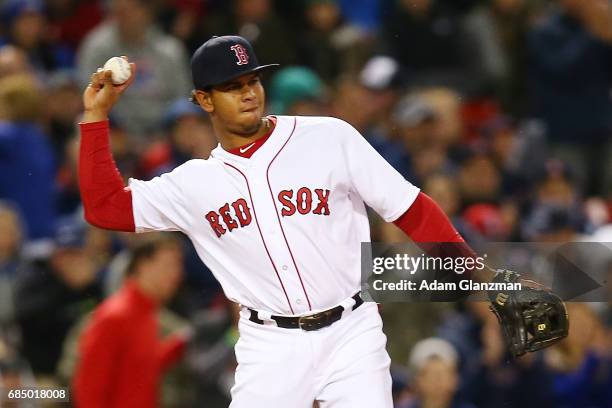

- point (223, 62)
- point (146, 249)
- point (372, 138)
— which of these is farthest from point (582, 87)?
point (223, 62)

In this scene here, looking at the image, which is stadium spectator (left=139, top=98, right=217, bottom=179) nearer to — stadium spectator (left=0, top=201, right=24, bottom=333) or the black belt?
stadium spectator (left=0, top=201, right=24, bottom=333)

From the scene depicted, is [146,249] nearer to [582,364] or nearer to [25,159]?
[25,159]

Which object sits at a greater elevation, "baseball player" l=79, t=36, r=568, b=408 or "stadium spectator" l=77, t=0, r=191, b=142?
"stadium spectator" l=77, t=0, r=191, b=142

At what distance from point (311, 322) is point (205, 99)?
2.75ft

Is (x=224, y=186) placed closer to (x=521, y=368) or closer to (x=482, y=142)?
(x=521, y=368)

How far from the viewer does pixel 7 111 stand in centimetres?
750

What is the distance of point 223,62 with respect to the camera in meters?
4.35

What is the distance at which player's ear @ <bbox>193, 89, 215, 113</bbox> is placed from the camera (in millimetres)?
4453

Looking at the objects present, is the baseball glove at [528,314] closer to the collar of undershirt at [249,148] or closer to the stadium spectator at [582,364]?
the collar of undershirt at [249,148]

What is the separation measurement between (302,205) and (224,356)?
2456mm

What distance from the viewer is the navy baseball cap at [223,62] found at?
14.2 ft

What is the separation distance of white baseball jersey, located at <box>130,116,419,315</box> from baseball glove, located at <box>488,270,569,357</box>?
48 centimetres

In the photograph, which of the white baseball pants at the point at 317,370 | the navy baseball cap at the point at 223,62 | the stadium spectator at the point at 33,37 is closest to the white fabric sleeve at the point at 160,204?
the navy baseball cap at the point at 223,62

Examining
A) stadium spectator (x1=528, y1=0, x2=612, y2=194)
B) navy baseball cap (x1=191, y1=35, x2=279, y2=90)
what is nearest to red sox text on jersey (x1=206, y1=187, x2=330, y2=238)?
navy baseball cap (x1=191, y1=35, x2=279, y2=90)
